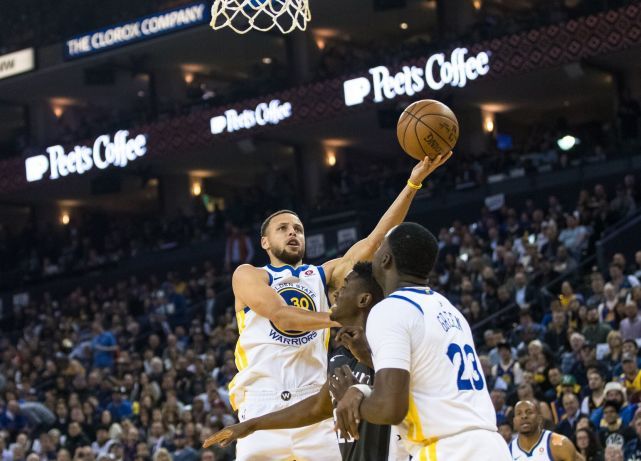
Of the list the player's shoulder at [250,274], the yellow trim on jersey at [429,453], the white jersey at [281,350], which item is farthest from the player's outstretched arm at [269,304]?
the yellow trim on jersey at [429,453]

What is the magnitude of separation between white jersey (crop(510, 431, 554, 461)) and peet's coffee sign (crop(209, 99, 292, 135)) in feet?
58.6

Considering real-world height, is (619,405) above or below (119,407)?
above

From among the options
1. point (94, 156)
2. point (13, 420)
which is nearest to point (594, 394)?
point (13, 420)

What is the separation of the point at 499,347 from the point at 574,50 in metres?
10.4

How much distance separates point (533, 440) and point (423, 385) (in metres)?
5.05

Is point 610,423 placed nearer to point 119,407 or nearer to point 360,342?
point 360,342

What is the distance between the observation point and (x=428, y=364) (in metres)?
4.25

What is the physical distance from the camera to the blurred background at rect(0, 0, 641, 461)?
16047mm

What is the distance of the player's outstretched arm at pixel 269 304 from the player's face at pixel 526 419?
3.21 m

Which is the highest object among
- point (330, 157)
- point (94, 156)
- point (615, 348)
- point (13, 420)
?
point (94, 156)

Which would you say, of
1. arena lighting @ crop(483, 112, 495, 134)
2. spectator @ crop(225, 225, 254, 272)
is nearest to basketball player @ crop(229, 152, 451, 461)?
spectator @ crop(225, 225, 254, 272)

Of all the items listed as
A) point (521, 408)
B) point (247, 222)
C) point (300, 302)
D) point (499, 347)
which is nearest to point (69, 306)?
point (247, 222)

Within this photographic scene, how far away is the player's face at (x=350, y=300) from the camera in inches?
198

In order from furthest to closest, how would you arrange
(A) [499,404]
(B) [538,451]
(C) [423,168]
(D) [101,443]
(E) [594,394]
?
(D) [101,443], (A) [499,404], (E) [594,394], (B) [538,451], (C) [423,168]
